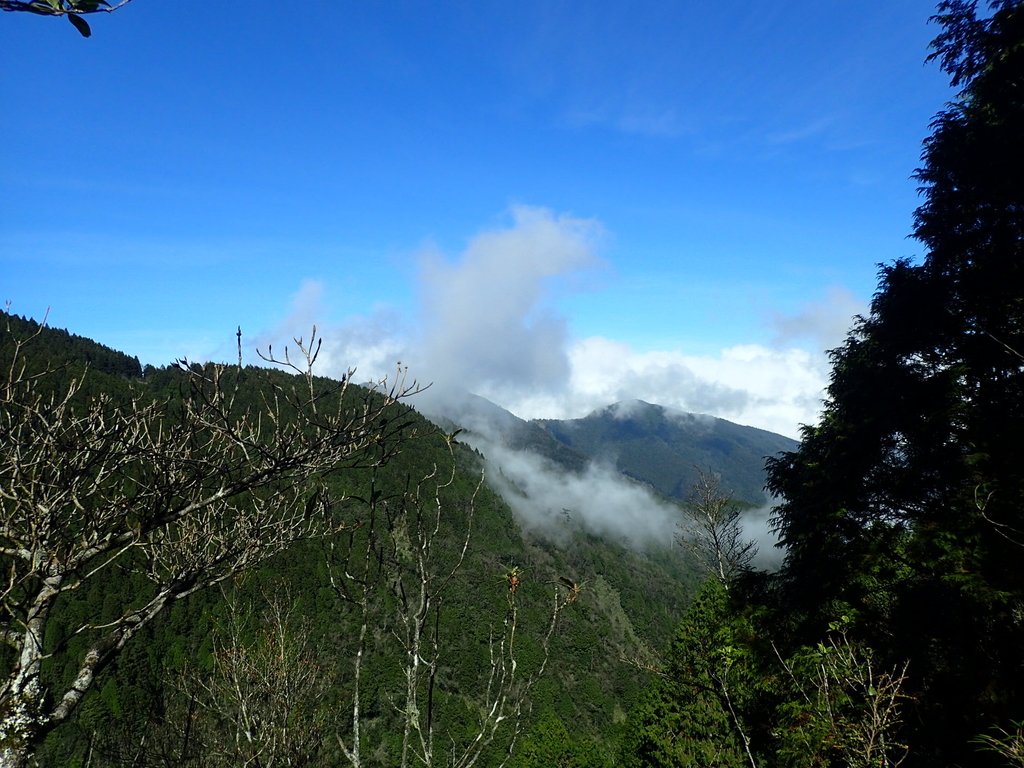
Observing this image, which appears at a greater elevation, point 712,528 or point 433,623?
point 712,528

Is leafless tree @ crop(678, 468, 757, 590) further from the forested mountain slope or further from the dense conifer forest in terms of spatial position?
the forested mountain slope

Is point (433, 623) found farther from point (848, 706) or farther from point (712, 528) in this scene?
point (848, 706)

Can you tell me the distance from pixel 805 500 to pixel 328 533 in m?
9.97

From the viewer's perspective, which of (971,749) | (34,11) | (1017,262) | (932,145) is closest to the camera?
(34,11)

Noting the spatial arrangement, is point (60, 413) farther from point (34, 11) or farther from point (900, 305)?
point (900, 305)

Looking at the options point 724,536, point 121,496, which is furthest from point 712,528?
point 121,496

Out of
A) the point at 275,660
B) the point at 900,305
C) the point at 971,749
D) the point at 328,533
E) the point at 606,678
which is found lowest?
the point at 606,678

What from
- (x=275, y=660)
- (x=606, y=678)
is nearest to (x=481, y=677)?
(x=606, y=678)

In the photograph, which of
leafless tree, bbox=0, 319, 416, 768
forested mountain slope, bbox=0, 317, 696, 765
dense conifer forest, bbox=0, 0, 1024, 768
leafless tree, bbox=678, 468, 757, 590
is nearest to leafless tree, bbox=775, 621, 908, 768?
dense conifer forest, bbox=0, 0, 1024, 768

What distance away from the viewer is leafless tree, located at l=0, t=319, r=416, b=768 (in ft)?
11.2

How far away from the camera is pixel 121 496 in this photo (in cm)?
414

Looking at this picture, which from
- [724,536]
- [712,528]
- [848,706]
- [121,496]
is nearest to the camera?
[121,496]

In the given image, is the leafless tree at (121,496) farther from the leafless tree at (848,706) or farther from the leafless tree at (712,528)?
the leafless tree at (712,528)

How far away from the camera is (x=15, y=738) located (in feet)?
10.2
